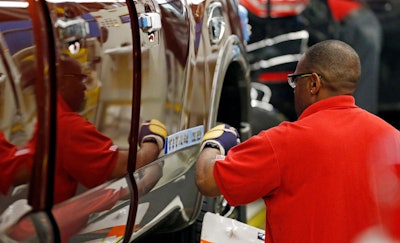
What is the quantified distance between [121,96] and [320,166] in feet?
2.31

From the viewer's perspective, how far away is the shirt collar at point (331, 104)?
2697 mm

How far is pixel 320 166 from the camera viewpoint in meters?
2.56

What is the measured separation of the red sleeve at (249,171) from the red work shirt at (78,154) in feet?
1.28

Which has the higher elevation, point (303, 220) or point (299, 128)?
point (299, 128)

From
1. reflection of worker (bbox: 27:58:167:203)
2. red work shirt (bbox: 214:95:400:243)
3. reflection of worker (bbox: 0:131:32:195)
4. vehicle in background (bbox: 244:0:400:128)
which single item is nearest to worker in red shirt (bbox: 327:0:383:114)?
vehicle in background (bbox: 244:0:400:128)

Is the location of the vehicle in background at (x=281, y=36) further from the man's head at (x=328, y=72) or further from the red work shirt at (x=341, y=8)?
the man's head at (x=328, y=72)

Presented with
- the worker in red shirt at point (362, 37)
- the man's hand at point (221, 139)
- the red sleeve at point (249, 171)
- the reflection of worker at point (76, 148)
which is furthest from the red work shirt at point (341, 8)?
the reflection of worker at point (76, 148)

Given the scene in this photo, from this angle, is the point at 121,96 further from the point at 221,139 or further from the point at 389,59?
the point at 389,59

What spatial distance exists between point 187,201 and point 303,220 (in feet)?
2.62

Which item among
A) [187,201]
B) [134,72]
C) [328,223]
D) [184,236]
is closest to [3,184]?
[134,72]

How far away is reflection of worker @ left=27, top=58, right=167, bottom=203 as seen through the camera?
86.2 inches

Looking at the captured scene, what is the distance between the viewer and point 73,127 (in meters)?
2.26

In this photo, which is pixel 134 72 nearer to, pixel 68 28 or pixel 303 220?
pixel 68 28

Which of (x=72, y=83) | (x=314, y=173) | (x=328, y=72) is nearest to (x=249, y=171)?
(x=314, y=173)
